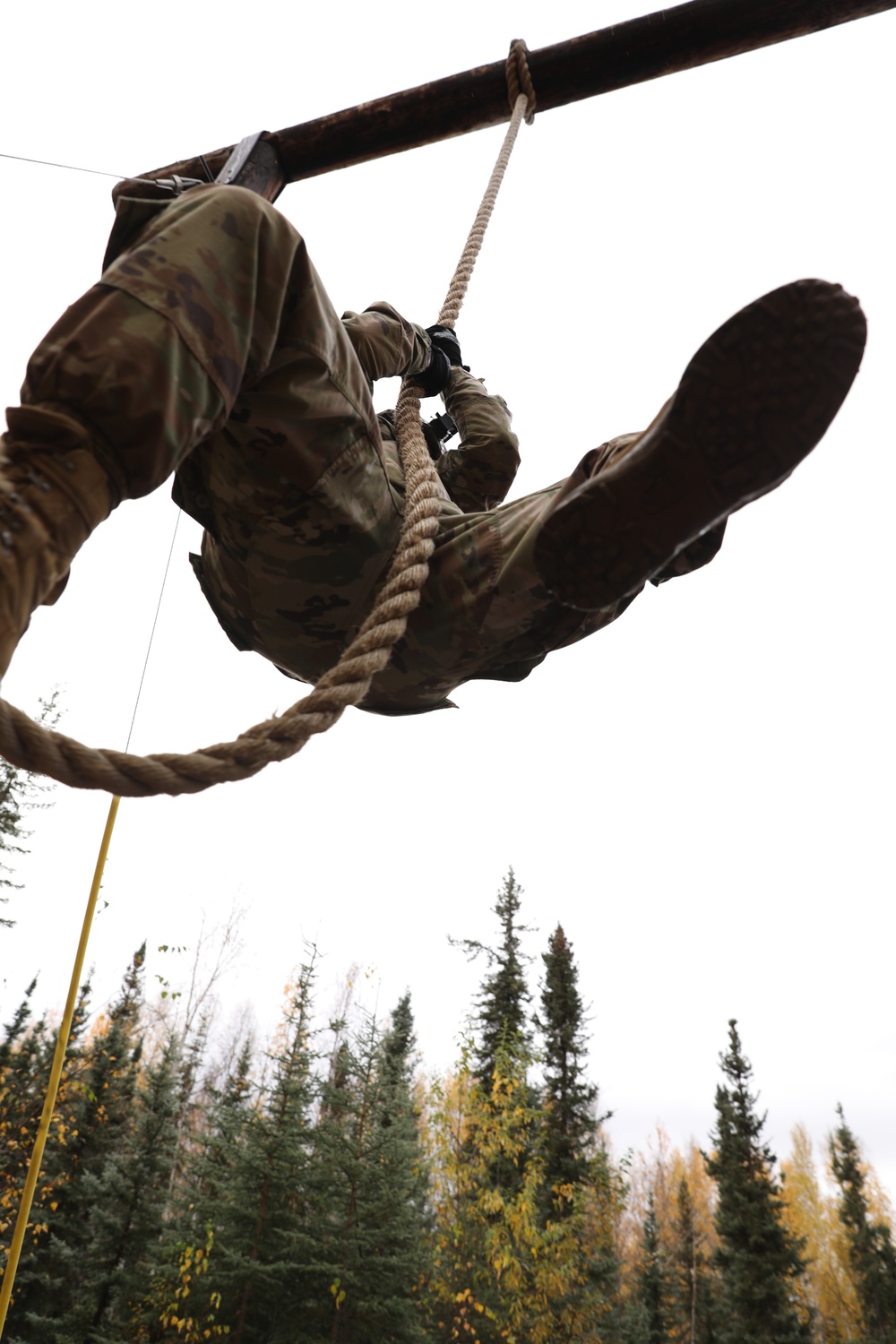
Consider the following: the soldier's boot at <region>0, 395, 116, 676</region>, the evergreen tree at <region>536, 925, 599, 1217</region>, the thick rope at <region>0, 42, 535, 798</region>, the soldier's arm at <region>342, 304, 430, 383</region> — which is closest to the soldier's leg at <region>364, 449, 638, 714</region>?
the thick rope at <region>0, 42, 535, 798</region>

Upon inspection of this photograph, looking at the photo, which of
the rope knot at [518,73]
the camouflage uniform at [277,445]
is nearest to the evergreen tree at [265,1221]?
the camouflage uniform at [277,445]

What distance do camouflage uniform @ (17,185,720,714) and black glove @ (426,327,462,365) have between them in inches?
6.9

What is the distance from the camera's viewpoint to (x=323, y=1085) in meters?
10.7

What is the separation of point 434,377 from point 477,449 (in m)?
0.28

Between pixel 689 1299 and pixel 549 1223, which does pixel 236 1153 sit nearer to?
pixel 549 1223

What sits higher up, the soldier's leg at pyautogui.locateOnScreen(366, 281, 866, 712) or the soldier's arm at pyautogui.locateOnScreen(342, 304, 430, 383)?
the soldier's arm at pyautogui.locateOnScreen(342, 304, 430, 383)

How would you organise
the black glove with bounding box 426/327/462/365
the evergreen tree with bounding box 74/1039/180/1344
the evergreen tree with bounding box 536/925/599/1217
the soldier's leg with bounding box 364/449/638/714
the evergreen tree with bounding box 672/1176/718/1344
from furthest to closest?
the evergreen tree with bounding box 672/1176/718/1344
the evergreen tree with bounding box 536/925/599/1217
the evergreen tree with bounding box 74/1039/180/1344
the black glove with bounding box 426/327/462/365
the soldier's leg with bounding box 364/449/638/714

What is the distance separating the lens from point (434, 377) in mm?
2221

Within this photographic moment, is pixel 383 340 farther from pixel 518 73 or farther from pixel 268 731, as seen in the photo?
pixel 518 73

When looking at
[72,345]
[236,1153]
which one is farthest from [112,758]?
[236,1153]

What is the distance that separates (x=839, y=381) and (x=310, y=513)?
3.17 ft

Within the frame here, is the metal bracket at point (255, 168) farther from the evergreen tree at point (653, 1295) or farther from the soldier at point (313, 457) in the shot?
the evergreen tree at point (653, 1295)

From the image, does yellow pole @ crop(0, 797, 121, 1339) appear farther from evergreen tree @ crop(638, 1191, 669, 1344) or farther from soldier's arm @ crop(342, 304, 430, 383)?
evergreen tree @ crop(638, 1191, 669, 1344)

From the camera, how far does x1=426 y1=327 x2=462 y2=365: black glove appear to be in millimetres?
2354
